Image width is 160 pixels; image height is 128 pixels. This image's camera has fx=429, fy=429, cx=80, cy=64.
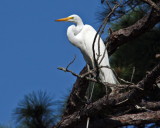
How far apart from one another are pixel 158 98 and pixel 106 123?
22.7 inches

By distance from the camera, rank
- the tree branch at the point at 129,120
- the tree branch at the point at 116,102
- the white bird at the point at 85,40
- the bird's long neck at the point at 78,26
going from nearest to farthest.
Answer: the tree branch at the point at 116,102, the tree branch at the point at 129,120, the white bird at the point at 85,40, the bird's long neck at the point at 78,26

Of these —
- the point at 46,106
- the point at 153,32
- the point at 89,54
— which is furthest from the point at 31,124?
the point at 153,32

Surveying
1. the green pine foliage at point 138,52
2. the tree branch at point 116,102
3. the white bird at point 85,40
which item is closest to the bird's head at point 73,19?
the white bird at point 85,40

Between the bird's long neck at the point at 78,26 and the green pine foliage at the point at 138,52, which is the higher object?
the bird's long neck at the point at 78,26

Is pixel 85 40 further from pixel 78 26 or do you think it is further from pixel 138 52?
pixel 138 52

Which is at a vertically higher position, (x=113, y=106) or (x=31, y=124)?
(x=31, y=124)

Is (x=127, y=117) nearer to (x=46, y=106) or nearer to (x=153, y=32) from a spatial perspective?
(x=46, y=106)

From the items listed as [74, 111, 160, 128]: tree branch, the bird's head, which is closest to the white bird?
the bird's head

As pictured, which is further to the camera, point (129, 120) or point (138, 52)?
point (138, 52)

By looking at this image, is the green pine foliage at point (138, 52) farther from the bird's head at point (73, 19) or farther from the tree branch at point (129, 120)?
the tree branch at point (129, 120)

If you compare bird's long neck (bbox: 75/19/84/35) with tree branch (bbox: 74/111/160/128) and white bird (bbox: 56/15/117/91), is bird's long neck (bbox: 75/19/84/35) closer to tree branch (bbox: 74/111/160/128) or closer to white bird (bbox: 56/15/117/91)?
white bird (bbox: 56/15/117/91)

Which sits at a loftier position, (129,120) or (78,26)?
(78,26)

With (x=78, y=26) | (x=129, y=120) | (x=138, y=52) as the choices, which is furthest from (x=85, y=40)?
(x=129, y=120)

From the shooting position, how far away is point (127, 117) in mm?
1967
